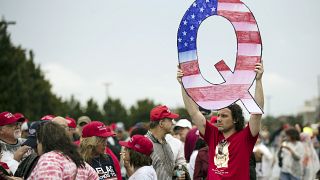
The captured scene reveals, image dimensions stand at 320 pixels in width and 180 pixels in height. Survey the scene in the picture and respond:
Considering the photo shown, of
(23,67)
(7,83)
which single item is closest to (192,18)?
(7,83)

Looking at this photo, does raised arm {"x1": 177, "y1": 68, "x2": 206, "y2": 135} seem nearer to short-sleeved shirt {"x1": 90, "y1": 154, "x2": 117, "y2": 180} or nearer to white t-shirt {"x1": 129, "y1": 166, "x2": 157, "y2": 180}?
white t-shirt {"x1": 129, "y1": 166, "x2": 157, "y2": 180}

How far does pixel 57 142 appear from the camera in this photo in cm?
541

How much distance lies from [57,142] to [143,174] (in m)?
1.90

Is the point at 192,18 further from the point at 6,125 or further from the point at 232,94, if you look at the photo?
the point at 6,125

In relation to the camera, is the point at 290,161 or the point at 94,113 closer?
the point at 290,161

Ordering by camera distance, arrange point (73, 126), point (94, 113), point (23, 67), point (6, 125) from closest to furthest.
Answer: point (6, 125)
point (73, 126)
point (23, 67)
point (94, 113)

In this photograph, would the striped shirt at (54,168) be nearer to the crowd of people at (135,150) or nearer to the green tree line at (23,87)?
the crowd of people at (135,150)

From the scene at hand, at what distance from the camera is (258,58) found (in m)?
5.90

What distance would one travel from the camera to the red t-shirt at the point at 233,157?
6098mm

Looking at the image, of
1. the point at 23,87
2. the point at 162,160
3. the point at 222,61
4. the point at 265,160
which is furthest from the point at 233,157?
the point at 23,87

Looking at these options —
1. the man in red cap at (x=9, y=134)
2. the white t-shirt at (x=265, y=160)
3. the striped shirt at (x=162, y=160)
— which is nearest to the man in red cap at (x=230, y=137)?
the striped shirt at (x=162, y=160)

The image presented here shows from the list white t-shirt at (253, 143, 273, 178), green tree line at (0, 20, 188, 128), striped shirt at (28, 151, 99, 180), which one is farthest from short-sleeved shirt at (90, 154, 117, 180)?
green tree line at (0, 20, 188, 128)

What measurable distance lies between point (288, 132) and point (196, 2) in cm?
917

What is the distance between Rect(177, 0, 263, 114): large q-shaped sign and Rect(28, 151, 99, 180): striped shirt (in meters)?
1.52
